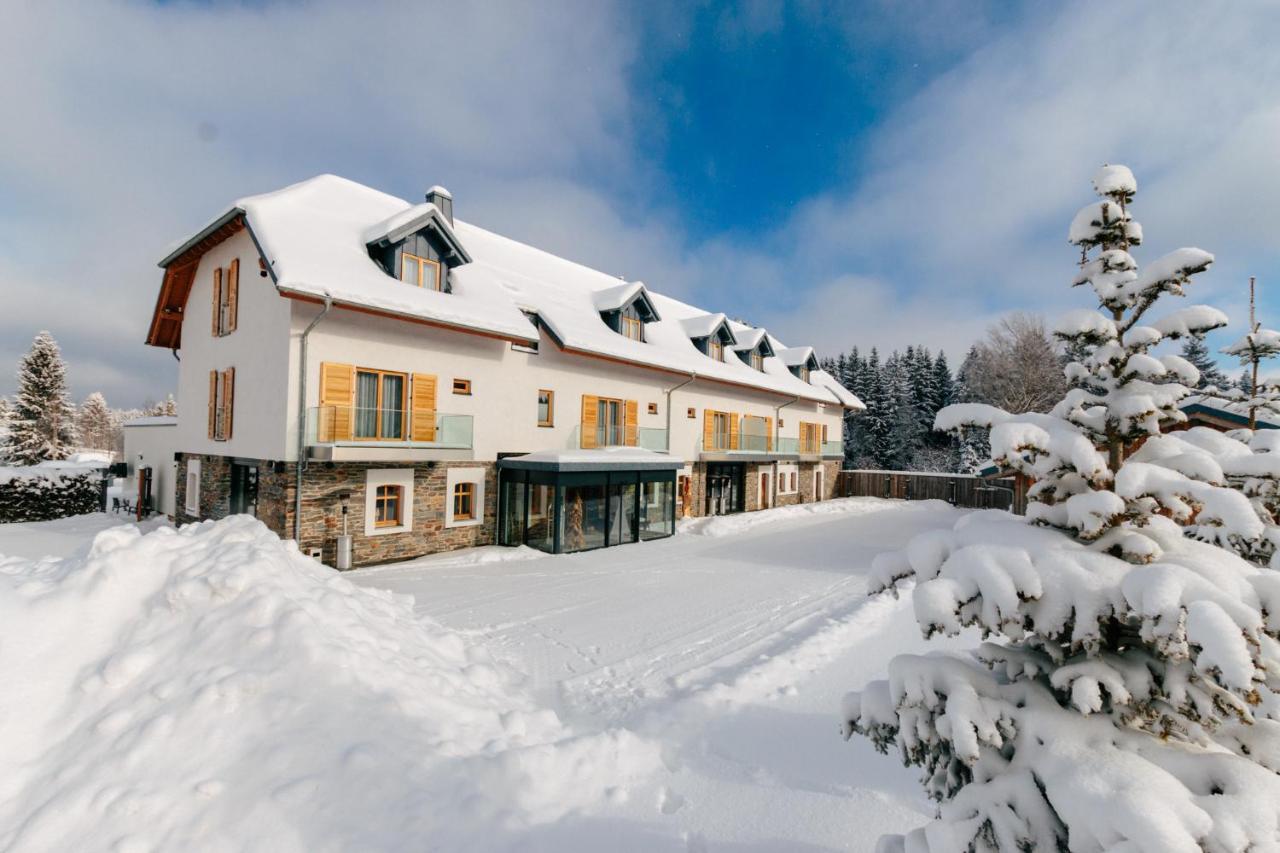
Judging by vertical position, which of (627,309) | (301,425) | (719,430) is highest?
(627,309)

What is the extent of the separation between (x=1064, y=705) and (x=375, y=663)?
18.0 feet

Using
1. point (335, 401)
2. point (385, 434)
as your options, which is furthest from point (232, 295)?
point (385, 434)

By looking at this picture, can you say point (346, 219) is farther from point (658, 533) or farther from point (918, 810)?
point (918, 810)

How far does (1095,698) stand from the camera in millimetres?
2432

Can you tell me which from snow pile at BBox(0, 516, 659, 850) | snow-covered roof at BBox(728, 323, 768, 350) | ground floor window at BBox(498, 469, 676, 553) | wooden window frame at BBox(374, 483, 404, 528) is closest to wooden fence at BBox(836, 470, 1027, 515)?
snow-covered roof at BBox(728, 323, 768, 350)

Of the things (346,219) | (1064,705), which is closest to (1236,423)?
(1064,705)

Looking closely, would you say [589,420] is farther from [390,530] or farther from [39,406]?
[39,406]

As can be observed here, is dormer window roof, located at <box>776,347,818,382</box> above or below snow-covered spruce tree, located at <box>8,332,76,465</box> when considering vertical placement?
above

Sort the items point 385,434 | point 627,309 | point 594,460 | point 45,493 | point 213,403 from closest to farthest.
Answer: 1. point 385,434
2. point 213,403
3. point 594,460
4. point 45,493
5. point 627,309

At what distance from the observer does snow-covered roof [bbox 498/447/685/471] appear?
14.3 metres

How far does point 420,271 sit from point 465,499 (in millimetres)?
5876

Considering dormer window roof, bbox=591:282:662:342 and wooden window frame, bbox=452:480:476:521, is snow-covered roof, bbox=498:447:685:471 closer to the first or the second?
wooden window frame, bbox=452:480:476:521

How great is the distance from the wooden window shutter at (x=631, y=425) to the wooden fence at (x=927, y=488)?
17.4 m

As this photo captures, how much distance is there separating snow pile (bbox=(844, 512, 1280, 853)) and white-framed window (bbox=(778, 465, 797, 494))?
24.7 meters
